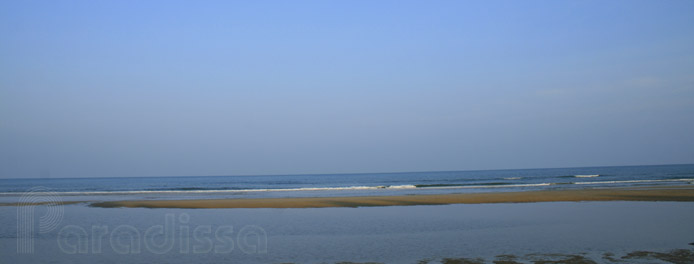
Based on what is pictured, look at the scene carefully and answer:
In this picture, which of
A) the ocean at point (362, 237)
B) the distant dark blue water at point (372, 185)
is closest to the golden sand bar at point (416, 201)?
the ocean at point (362, 237)

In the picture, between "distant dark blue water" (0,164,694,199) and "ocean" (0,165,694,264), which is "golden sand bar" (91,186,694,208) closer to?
"ocean" (0,165,694,264)

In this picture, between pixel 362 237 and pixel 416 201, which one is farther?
pixel 416 201

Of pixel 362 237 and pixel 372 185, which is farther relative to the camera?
pixel 372 185

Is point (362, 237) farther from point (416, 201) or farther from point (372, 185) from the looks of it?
point (372, 185)

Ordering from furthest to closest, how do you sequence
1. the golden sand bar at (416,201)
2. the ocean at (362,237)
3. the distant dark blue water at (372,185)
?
the distant dark blue water at (372,185)
the golden sand bar at (416,201)
the ocean at (362,237)

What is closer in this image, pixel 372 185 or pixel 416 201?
pixel 416 201

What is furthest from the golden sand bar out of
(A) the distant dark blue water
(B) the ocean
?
(A) the distant dark blue water

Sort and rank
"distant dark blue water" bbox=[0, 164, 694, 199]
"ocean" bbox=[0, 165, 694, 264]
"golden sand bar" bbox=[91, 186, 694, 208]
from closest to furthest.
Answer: "ocean" bbox=[0, 165, 694, 264]
"golden sand bar" bbox=[91, 186, 694, 208]
"distant dark blue water" bbox=[0, 164, 694, 199]

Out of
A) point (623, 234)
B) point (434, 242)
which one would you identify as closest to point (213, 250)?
point (434, 242)

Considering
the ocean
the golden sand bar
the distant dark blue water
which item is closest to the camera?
the ocean

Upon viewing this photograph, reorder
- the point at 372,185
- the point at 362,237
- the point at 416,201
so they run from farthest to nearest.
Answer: the point at 372,185
the point at 416,201
the point at 362,237

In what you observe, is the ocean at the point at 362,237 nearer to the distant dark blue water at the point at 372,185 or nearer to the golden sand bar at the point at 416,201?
the golden sand bar at the point at 416,201

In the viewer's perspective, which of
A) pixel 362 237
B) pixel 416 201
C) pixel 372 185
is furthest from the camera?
pixel 372 185

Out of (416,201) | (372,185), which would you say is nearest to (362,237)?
(416,201)
